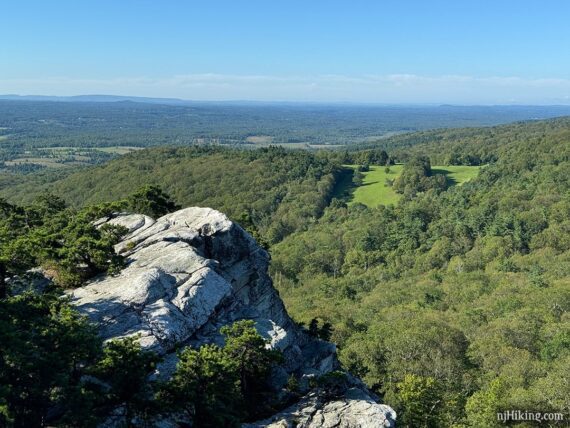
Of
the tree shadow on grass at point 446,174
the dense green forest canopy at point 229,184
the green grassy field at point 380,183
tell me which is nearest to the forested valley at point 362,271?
the dense green forest canopy at point 229,184

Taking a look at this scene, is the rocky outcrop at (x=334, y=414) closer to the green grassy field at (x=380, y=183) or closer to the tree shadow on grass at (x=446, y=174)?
the green grassy field at (x=380, y=183)

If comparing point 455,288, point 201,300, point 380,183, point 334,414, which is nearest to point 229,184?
point 380,183

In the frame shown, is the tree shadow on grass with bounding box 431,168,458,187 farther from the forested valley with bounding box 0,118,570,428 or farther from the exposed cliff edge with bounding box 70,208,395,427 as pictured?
the exposed cliff edge with bounding box 70,208,395,427

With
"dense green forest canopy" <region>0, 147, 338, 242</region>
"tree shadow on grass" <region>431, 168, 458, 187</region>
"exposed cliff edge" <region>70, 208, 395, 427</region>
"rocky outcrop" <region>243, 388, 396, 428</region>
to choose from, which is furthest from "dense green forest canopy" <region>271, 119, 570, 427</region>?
"dense green forest canopy" <region>0, 147, 338, 242</region>

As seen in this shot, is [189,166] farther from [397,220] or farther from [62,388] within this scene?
[62,388]

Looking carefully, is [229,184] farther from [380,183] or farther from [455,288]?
[455,288]
